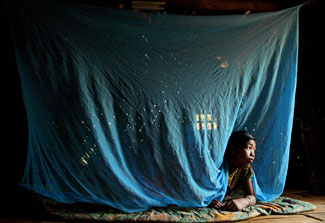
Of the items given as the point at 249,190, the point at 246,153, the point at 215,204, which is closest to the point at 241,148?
the point at 246,153

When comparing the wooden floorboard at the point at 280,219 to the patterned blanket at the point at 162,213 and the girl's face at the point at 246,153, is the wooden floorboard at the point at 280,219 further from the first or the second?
the girl's face at the point at 246,153

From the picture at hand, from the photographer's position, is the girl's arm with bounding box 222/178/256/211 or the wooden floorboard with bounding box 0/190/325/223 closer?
the wooden floorboard with bounding box 0/190/325/223

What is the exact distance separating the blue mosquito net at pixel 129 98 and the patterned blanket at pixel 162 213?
64 millimetres

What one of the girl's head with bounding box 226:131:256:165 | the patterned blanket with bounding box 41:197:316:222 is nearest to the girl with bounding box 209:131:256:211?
the girl's head with bounding box 226:131:256:165

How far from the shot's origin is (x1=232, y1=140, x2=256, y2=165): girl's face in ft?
6.35

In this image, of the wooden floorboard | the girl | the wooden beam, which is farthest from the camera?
the wooden beam

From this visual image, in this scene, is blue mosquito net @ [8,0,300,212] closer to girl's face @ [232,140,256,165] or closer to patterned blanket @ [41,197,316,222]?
patterned blanket @ [41,197,316,222]

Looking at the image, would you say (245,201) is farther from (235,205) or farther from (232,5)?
(232,5)

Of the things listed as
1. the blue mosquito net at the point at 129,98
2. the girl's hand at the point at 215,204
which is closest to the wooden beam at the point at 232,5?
the blue mosquito net at the point at 129,98

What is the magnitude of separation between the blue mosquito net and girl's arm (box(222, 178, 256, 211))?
13 centimetres

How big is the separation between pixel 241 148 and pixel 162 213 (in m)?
0.77

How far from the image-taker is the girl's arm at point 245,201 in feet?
5.82

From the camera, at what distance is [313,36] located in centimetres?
288

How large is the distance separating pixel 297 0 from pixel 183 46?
139 cm
